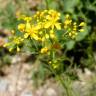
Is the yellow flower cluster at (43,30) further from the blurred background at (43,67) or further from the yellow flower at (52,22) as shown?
the blurred background at (43,67)

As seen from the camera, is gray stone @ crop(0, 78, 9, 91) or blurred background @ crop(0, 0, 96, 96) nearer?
blurred background @ crop(0, 0, 96, 96)

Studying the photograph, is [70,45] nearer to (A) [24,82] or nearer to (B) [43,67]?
(B) [43,67]

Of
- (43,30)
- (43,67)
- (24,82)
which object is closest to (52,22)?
(43,30)

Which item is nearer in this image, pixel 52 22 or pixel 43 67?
pixel 52 22

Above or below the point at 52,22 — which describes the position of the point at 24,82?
below

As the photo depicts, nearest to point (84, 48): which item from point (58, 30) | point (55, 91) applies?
point (55, 91)

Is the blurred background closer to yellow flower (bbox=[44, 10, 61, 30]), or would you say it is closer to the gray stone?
the gray stone

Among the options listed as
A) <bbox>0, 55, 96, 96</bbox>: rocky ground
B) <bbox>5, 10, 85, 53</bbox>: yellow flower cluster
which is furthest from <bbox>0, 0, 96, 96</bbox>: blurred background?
<bbox>5, 10, 85, 53</bbox>: yellow flower cluster

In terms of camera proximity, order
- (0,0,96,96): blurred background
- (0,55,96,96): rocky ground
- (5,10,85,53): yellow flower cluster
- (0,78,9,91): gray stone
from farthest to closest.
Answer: (0,78,9,91): gray stone → (0,55,96,96): rocky ground → (0,0,96,96): blurred background → (5,10,85,53): yellow flower cluster

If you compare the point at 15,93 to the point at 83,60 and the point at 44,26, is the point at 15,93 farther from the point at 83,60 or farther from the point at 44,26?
the point at 44,26

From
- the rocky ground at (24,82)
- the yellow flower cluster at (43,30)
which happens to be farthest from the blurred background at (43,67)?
the yellow flower cluster at (43,30)
